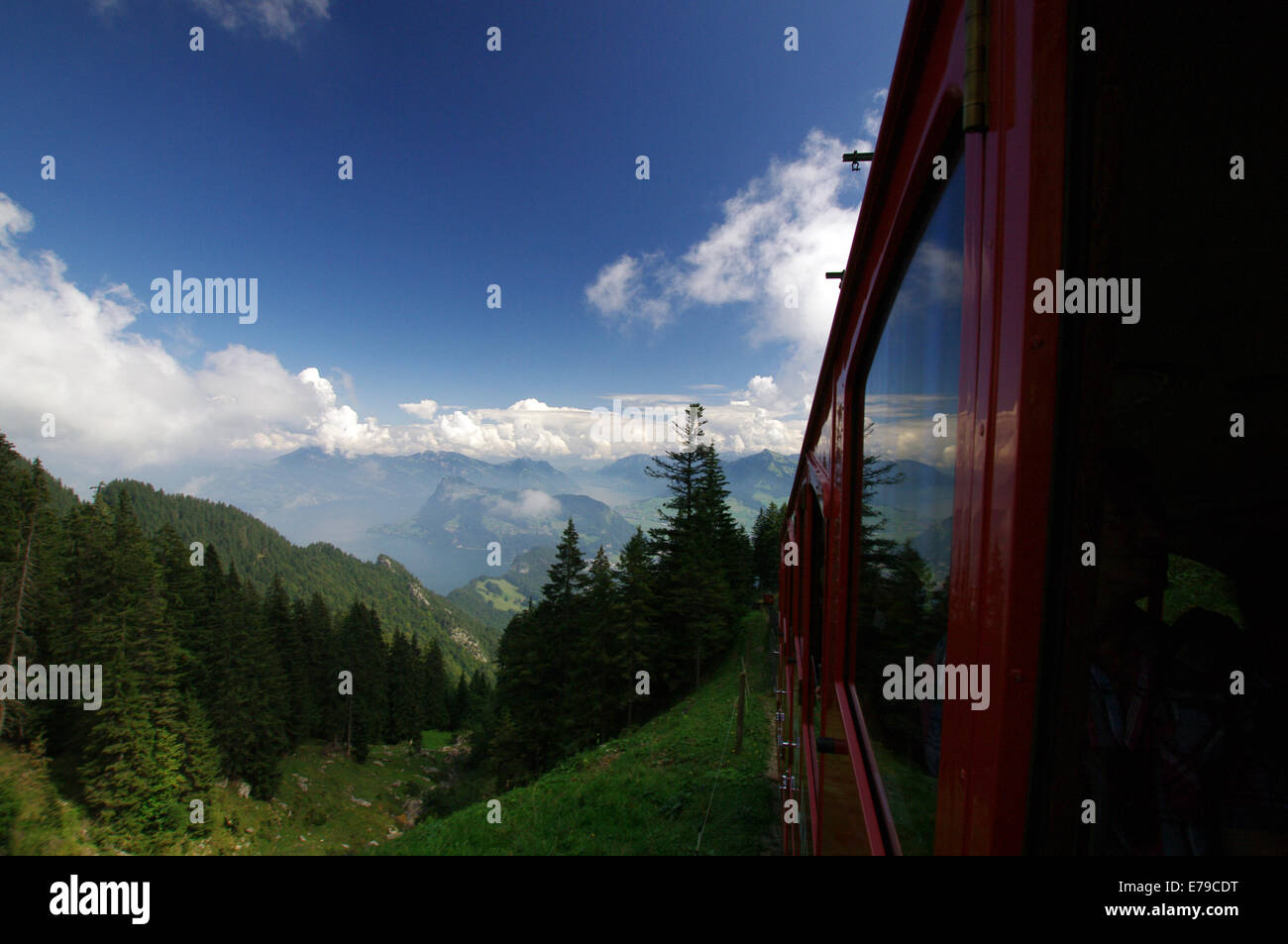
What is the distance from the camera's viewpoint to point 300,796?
1490 inches

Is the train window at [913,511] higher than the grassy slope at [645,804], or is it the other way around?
the train window at [913,511]

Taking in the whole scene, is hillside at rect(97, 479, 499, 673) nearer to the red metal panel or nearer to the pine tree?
the pine tree

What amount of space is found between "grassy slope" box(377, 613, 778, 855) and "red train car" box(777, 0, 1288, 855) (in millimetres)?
8127

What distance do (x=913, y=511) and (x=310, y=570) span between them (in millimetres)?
151677

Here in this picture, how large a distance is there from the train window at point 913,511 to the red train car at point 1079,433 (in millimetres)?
13

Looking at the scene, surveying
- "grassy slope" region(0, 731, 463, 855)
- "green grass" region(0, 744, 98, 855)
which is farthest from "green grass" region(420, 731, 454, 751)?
"green grass" region(0, 744, 98, 855)

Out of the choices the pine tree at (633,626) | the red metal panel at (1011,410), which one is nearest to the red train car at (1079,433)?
the red metal panel at (1011,410)

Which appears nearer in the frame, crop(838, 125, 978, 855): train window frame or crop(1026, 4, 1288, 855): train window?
crop(1026, 4, 1288, 855): train window

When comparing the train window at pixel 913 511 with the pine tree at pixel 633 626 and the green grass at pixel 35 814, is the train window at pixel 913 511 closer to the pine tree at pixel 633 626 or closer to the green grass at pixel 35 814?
the green grass at pixel 35 814

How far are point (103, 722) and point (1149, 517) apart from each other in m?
39.6

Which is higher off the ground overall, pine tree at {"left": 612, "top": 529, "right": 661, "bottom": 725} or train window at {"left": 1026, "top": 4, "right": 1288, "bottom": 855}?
train window at {"left": 1026, "top": 4, "right": 1288, "bottom": 855}

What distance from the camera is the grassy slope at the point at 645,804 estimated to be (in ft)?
28.2

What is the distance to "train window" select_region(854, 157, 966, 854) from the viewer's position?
1166 millimetres
